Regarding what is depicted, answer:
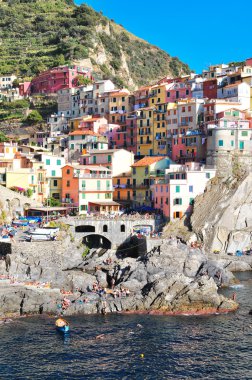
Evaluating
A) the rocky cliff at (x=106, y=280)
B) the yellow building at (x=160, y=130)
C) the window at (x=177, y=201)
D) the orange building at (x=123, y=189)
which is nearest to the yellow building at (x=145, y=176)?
the orange building at (x=123, y=189)

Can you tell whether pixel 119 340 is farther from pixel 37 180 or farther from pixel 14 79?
pixel 14 79

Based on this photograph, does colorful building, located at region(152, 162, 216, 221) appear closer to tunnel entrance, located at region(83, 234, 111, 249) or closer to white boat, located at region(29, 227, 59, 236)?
tunnel entrance, located at region(83, 234, 111, 249)

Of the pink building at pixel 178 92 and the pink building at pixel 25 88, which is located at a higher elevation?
the pink building at pixel 25 88

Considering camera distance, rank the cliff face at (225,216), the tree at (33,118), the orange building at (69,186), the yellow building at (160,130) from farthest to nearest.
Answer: the tree at (33,118), the yellow building at (160,130), the orange building at (69,186), the cliff face at (225,216)

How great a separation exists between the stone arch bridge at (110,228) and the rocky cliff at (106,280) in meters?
3.32

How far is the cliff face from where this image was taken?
7225 centimetres


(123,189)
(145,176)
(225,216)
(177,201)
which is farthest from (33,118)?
(225,216)

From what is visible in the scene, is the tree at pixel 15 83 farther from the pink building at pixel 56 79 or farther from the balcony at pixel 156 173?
the balcony at pixel 156 173

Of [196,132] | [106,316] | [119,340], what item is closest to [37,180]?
[196,132]

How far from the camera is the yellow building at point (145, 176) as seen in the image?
268 ft

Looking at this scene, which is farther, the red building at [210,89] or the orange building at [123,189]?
the red building at [210,89]

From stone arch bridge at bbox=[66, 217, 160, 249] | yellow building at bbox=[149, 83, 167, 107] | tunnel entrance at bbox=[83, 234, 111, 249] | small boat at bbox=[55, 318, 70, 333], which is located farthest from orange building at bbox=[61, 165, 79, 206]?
small boat at bbox=[55, 318, 70, 333]

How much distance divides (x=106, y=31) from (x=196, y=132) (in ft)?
266

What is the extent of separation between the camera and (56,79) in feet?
413
